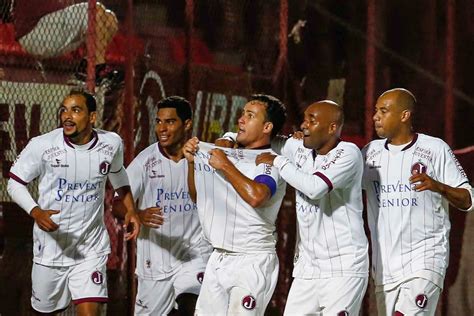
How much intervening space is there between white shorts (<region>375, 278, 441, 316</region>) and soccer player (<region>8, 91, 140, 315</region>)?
1782mm

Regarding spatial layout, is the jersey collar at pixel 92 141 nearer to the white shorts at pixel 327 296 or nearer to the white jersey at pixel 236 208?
the white jersey at pixel 236 208

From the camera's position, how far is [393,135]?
Result: 7.30m

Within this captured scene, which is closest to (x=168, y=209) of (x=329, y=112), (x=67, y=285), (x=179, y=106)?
(x=179, y=106)

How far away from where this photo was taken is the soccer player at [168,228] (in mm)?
8305

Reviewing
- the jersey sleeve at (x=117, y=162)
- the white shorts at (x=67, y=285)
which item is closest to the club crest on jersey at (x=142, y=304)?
the white shorts at (x=67, y=285)

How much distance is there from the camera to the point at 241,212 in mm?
7070

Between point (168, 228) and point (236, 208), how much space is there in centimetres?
139

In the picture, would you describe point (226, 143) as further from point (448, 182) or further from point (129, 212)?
point (448, 182)

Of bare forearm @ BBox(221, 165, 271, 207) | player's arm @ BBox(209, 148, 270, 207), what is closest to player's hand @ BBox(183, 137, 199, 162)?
player's arm @ BBox(209, 148, 270, 207)

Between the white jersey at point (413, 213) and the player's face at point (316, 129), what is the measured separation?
48 cm

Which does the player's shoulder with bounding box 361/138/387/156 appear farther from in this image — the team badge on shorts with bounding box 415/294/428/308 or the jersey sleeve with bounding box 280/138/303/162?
the team badge on shorts with bounding box 415/294/428/308

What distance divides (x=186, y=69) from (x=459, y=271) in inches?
116

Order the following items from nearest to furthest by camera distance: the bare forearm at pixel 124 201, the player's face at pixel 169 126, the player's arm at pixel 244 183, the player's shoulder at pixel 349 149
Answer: the player's arm at pixel 244 183
the player's shoulder at pixel 349 149
the bare forearm at pixel 124 201
the player's face at pixel 169 126

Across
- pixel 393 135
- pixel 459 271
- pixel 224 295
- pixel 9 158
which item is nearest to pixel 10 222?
pixel 9 158
